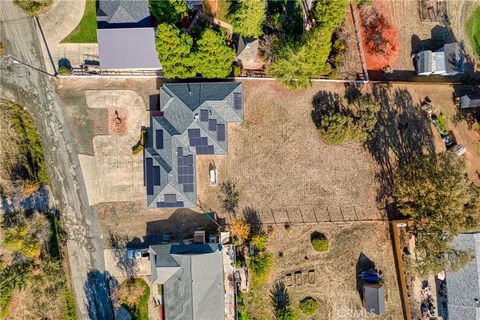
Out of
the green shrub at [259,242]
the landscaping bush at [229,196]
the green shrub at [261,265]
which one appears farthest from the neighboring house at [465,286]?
the landscaping bush at [229,196]

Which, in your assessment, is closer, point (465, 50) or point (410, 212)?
point (410, 212)

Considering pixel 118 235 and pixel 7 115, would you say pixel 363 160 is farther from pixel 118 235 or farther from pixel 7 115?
pixel 7 115

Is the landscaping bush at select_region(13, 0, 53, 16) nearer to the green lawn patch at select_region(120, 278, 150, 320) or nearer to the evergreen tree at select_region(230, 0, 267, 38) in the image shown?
the evergreen tree at select_region(230, 0, 267, 38)

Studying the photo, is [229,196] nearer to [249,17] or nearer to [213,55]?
[213,55]

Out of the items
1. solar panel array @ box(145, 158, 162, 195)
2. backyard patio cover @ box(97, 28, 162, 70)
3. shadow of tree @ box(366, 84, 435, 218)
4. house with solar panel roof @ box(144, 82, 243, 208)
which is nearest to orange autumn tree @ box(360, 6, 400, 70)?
shadow of tree @ box(366, 84, 435, 218)

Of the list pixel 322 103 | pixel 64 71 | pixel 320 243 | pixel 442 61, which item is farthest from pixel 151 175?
pixel 442 61

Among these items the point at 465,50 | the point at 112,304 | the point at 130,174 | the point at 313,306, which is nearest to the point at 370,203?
the point at 313,306
